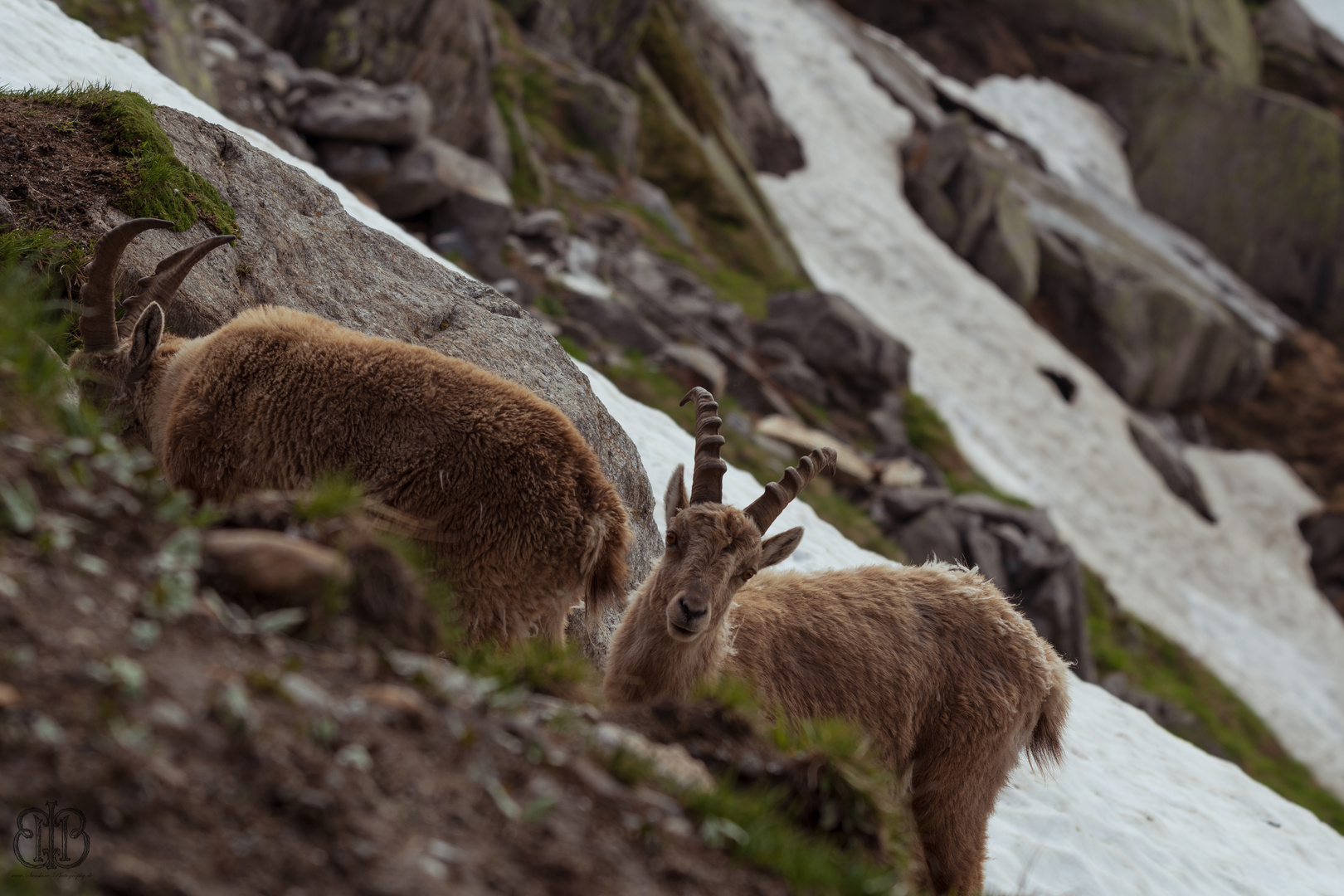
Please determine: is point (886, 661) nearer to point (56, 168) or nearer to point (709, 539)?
point (709, 539)

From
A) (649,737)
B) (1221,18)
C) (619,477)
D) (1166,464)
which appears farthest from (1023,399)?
A: (1221,18)

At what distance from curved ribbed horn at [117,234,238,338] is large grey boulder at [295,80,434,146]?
1258cm

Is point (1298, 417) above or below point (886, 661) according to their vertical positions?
below

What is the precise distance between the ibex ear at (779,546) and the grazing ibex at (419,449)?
4.18 ft

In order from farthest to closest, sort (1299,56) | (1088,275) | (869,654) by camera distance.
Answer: (1299,56)
(1088,275)
(869,654)

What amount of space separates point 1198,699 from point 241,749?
23.9 m

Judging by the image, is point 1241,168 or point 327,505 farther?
point 1241,168

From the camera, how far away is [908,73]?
145 feet

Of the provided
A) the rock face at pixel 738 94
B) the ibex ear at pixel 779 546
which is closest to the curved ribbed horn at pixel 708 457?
the ibex ear at pixel 779 546

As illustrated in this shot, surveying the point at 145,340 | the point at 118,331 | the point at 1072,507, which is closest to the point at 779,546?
the point at 145,340

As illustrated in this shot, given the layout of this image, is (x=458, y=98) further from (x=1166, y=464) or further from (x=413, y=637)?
(x=1166, y=464)

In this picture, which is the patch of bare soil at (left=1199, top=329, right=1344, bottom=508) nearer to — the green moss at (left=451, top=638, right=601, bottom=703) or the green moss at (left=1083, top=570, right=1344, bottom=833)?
the green moss at (left=1083, top=570, right=1344, bottom=833)

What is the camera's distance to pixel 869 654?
757 centimetres

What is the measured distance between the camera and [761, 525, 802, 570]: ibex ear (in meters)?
7.27
